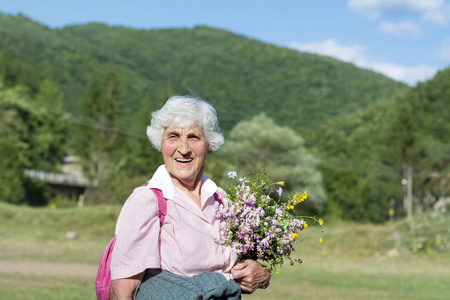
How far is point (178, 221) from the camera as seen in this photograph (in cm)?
305

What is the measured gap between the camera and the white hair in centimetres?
321

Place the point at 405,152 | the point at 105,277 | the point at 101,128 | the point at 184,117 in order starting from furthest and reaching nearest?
the point at 101,128
the point at 405,152
the point at 184,117
the point at 105,277

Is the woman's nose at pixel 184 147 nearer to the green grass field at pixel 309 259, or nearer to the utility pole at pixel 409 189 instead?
the green grass field at pixel 309 259

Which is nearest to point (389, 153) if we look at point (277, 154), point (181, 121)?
point (277, 154)

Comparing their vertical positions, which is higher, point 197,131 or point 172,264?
point 197,131

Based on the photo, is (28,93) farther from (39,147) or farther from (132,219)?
(132,219)

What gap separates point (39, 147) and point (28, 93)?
29.2ft

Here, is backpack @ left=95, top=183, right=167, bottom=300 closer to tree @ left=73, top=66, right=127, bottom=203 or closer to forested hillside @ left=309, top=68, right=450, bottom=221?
forested hillside @ left=309, top=68, right=450, bottom=221

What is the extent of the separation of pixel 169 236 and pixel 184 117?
634 millimetres

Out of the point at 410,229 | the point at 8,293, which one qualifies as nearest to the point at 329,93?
the point at 410,229

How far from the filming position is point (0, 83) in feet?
200

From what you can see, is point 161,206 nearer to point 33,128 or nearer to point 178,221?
point 178,221

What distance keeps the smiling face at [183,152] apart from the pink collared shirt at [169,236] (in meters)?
0.06

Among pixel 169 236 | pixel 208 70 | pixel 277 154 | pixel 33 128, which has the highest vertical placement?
pixel 208 70
